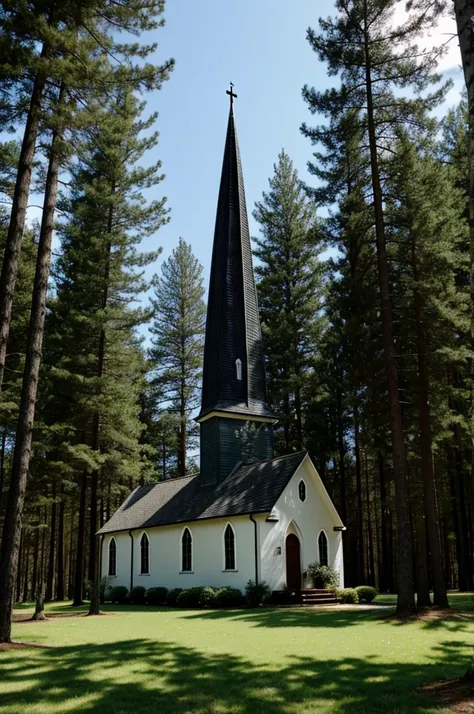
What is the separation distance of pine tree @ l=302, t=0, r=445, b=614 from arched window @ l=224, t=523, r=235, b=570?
8.83m

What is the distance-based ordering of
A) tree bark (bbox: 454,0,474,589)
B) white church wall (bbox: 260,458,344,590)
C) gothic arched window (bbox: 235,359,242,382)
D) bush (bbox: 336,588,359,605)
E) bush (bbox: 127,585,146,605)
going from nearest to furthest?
tree bark (bbox: 454,0,474,589)
bush (bbox: 336,588,359,605)
white church wall (bbox: 260,458,344,590)
bush (bbox: 127,585,146,605)
gothic arched window (bbox: 235,359,242,382)

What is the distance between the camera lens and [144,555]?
25984mm

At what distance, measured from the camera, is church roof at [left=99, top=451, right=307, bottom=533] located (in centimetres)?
2077

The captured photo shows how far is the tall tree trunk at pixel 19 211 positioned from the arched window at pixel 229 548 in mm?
12638

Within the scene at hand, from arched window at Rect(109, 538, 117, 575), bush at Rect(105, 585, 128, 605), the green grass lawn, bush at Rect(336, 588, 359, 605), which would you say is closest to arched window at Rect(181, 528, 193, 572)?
bush at Rect(105, 585, 128, 605)

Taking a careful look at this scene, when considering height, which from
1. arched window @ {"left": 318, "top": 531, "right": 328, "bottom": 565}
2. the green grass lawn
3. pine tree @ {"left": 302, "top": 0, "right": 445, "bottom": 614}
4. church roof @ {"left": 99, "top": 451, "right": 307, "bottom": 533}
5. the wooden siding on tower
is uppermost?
pine tree @ {"left": 302, "top": 0, "right": 445, "bottom": 614}

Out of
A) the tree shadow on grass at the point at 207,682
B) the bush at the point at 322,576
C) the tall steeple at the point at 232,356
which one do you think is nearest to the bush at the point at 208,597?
the bush at the point at 322,576

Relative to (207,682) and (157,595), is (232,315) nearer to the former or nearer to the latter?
(157,595)

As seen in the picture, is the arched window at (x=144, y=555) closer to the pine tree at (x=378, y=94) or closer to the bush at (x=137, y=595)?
the bush at (x=137, y=595)

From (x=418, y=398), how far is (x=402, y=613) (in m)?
6.60

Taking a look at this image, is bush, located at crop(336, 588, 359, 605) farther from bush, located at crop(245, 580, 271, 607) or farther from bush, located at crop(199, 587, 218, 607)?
bush, located at crop(199, 587, 218, 607)

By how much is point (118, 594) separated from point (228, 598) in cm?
841

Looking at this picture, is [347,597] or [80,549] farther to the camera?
[80,549]

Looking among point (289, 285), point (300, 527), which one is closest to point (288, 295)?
point (289, 285)
